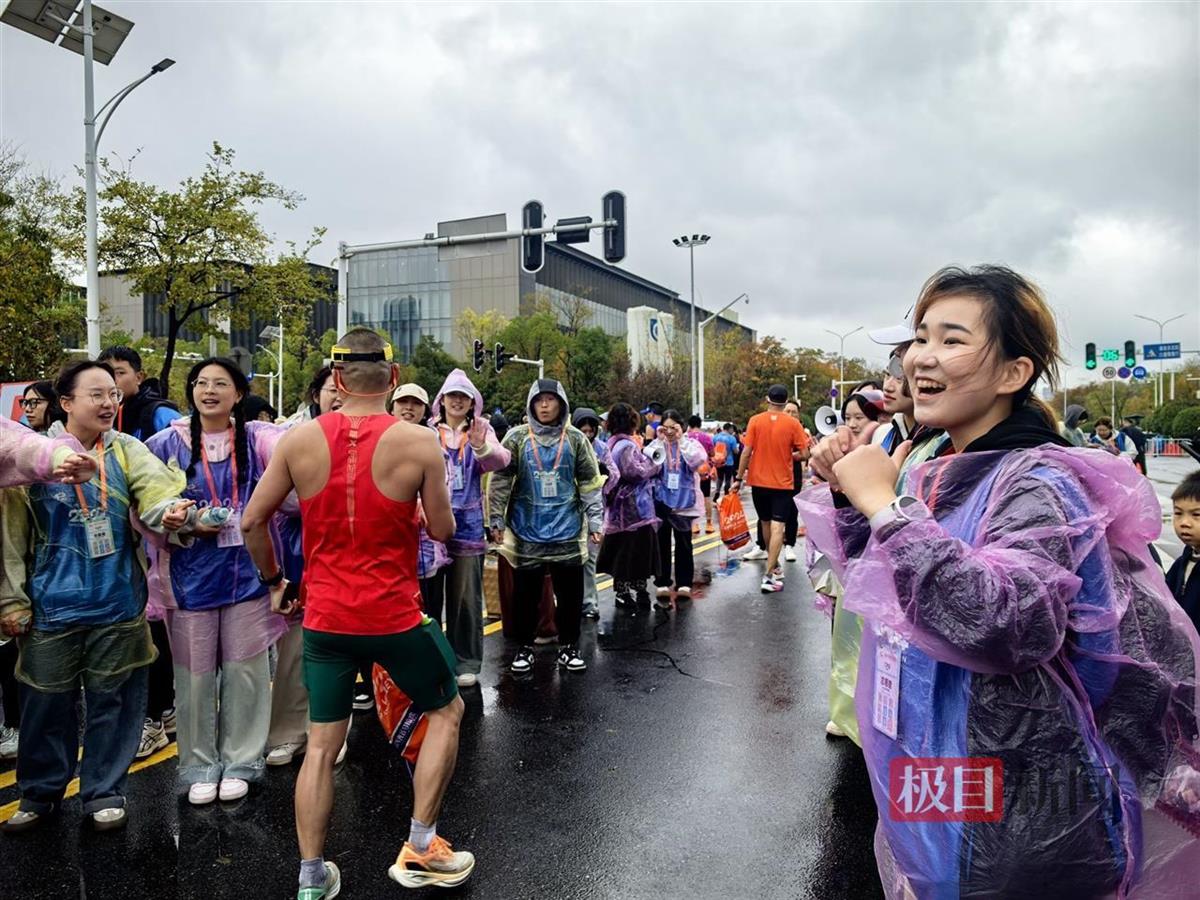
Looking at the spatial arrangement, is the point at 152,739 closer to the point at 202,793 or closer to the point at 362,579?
the point at 202,793

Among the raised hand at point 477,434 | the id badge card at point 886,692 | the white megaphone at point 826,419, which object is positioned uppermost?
the white megaphone at point 826,419

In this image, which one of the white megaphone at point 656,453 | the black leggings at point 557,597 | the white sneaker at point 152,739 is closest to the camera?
the white sneaker at point 152,739

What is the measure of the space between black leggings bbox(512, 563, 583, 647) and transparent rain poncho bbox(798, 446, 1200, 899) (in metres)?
4.10

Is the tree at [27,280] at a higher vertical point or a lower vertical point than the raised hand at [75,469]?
higher

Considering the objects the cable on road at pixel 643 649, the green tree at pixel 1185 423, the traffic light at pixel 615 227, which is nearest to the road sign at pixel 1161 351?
the green tree at pixel 1185 423

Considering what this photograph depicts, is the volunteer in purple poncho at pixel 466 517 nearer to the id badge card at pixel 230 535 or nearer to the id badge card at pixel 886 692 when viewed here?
the id badge card at pixel 230 535

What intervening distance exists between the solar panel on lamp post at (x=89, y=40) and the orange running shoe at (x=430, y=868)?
11.4m

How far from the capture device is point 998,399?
1.64 metres

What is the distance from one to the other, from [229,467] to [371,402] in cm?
132

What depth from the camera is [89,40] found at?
38.1 ft

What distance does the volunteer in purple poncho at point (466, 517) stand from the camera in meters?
5.24

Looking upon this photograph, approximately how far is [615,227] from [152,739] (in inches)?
461

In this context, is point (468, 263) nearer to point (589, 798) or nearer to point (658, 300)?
point (658, 300)

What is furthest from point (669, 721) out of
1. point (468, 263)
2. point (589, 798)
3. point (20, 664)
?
point (468, 263)
